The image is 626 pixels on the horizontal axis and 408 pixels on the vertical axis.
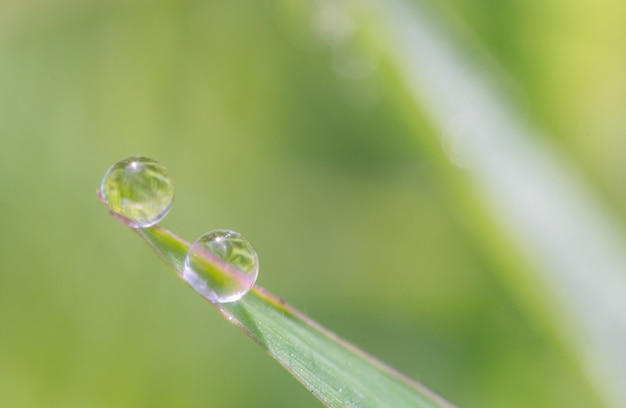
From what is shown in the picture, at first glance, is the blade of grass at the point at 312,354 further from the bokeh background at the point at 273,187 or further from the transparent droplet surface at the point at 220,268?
the bokeh background at the point at 273,187

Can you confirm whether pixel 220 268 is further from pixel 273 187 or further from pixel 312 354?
pixel 273 187

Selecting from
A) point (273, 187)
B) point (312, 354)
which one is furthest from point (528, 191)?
point (312, 354)

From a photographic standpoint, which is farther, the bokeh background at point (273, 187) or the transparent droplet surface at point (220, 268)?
the bokeh background at point (273, 187)

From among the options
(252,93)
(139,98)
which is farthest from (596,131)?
(139,98)

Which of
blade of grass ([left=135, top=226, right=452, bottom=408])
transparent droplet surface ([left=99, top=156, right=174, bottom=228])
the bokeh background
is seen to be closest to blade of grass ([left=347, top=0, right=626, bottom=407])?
the bokeh background

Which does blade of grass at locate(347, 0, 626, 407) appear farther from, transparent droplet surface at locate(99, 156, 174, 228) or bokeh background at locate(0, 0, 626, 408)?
transparent droplet surface at locate(99, 156, 174, 228)

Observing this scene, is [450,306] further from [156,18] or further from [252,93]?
[156,18]

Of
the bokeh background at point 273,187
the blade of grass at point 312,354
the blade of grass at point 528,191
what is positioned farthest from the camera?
the bokeh background at point 273,187

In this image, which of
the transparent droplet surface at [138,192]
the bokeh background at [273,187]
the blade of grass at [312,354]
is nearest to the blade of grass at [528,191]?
the bokeh background at [273,187]
